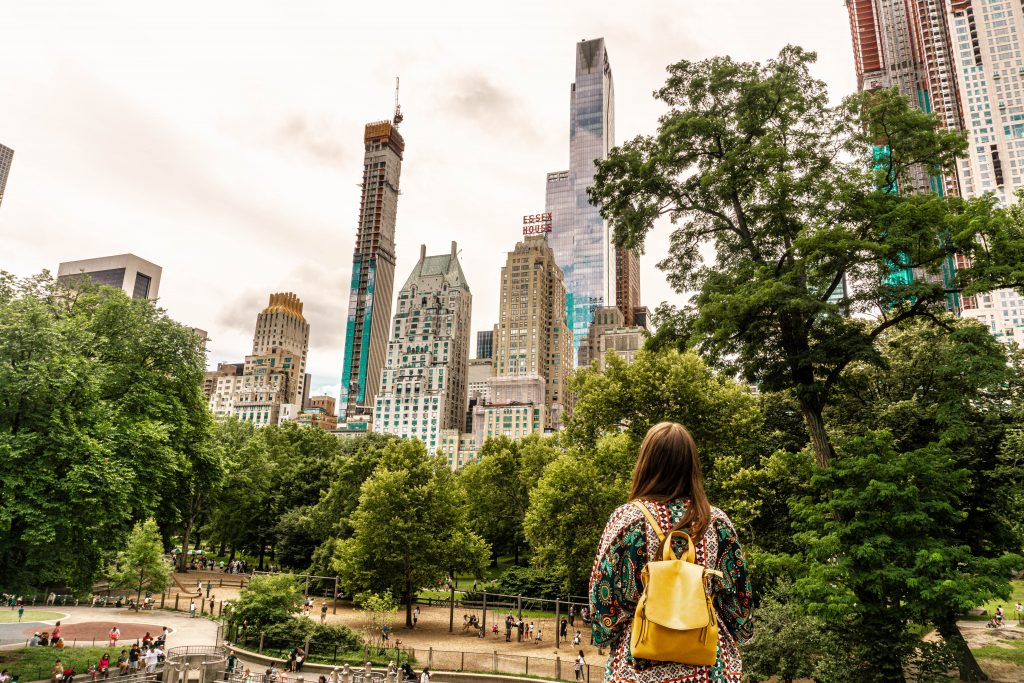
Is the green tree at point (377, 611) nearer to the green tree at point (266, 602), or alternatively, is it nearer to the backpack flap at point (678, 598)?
the green tree at point (266, 602)

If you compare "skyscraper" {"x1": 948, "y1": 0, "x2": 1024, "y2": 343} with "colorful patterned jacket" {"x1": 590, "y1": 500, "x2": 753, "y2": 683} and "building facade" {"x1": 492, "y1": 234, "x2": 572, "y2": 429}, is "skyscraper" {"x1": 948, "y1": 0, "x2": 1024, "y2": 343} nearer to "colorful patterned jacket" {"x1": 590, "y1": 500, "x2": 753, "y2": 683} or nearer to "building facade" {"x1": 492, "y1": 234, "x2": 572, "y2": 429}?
"building facade" {"x1": 492, "y1": 234, "x2": 572, "y2": 429}

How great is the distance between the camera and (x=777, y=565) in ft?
51.6

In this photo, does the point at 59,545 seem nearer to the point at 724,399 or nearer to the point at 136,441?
the point at 136,441

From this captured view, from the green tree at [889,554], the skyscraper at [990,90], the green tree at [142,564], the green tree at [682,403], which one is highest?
the skyscraper at [990,90]

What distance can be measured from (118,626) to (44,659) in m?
9.61

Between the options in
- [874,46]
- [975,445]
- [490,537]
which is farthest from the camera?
[874,46]

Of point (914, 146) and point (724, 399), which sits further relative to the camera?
point (724, 399)

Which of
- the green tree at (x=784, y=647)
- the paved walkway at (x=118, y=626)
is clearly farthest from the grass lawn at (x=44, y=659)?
the green tree at (x=784, y=647)

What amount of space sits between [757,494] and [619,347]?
17310 cm

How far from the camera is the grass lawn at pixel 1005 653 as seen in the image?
2404 cm

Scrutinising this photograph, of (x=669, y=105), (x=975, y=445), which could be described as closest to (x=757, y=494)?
(x=975, y=445)

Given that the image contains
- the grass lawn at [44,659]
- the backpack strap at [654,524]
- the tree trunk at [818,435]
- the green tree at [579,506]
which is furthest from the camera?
the green tree at [579,506]

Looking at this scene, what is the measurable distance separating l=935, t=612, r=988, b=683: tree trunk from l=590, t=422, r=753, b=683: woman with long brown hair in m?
15.2

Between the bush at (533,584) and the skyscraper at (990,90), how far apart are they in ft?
372
